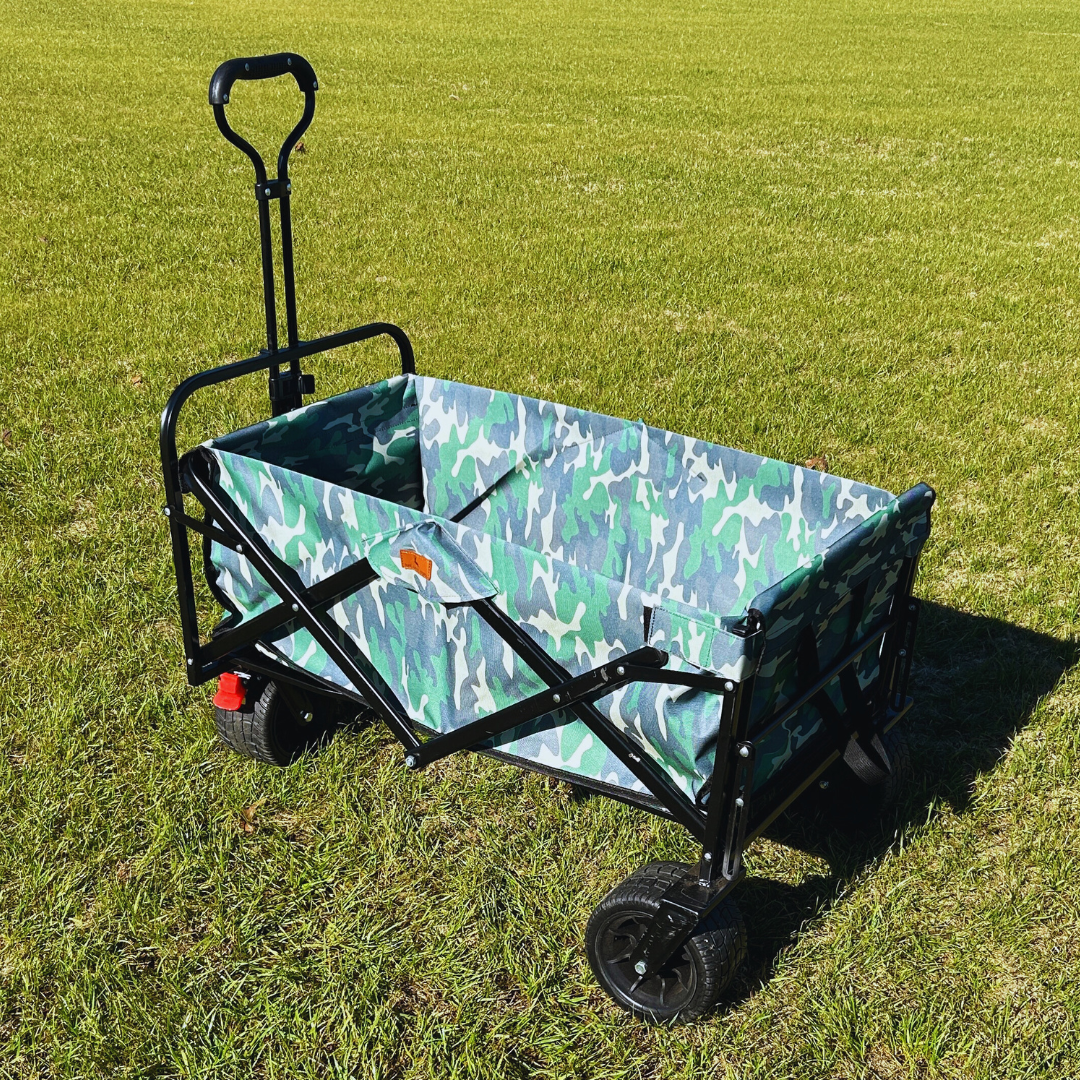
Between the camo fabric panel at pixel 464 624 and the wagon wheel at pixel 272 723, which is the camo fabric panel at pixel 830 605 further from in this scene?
the wagon wheel at pixel 272 723

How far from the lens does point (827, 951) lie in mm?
2738

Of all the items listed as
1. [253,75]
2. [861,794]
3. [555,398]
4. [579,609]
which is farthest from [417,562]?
[555,398]

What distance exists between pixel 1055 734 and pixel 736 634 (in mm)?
1784

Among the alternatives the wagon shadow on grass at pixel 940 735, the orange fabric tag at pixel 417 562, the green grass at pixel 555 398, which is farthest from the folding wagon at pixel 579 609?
the green grass at pixel 555 398

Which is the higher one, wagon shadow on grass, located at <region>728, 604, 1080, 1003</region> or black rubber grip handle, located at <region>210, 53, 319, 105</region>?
black rubber grip handle, located at <region>210, 53, 319, 105</region>

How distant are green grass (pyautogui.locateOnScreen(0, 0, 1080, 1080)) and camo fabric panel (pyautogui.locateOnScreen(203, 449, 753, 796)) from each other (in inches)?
19.3

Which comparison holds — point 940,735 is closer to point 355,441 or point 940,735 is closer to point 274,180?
point 355,441

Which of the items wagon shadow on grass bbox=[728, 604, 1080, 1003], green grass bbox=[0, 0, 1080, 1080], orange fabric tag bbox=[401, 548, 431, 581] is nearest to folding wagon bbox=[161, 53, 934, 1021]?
orange fabric tag bbox=[401, 548, 431, 581]

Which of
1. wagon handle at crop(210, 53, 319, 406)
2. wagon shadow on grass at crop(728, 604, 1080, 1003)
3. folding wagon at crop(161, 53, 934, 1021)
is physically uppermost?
wagon handle at crop(210, 53, 319, 406)

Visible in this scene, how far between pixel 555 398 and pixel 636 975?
3709mm

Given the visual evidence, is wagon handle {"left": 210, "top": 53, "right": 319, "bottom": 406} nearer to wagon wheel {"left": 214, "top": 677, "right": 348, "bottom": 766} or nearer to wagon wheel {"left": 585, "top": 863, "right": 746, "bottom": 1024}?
wagon wheel {"left": 214, "top": 677, "right": 348, "bottom": 766}

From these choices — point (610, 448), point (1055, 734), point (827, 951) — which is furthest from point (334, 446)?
point (1055, 734)

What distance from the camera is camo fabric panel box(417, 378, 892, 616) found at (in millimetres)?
3014

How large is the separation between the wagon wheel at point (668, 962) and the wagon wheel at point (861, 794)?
61 centimetres
